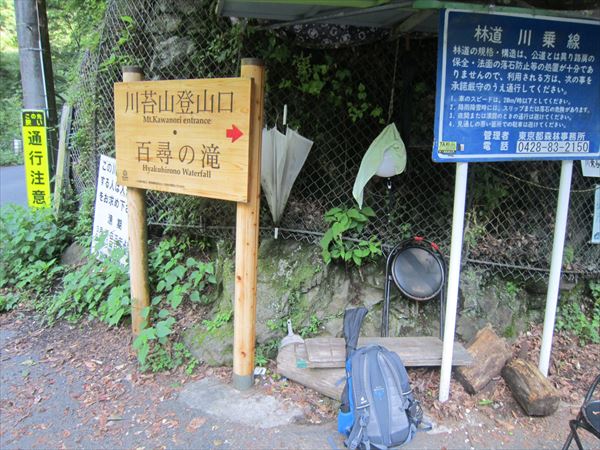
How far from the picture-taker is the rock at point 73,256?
204 inches

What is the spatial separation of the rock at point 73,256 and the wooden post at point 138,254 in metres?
1.61

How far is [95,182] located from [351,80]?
3546 mm

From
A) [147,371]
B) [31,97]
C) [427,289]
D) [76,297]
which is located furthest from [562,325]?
[31,97]

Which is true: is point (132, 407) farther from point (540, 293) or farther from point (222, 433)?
point (540, 293)

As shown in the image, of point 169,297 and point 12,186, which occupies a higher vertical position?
point 12,186

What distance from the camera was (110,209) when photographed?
481 centimetres

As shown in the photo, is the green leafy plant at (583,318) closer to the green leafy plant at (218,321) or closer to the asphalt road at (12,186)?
the green leafy plant at (218,321)

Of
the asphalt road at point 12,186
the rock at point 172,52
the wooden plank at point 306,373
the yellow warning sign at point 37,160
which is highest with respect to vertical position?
the rock at point 172,52

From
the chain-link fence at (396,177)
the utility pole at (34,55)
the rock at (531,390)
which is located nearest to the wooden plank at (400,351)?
the rock at (531,390)

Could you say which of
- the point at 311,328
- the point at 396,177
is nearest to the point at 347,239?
the point at 396,177

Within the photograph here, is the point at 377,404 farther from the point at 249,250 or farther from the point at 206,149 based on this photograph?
the point at 206,149

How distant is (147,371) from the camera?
356 centimetres

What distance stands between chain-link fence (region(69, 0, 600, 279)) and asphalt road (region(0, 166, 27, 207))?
721 centimetres

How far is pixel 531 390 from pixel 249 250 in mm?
2171
